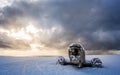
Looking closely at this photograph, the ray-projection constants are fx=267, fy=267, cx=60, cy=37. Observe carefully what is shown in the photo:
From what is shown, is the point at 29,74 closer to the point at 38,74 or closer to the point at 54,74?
the point at 38,74

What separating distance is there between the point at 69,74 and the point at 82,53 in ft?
83.5

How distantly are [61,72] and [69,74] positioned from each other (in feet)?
34.3

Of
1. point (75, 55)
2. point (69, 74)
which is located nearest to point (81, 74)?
point (69, 74)

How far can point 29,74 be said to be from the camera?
174 m

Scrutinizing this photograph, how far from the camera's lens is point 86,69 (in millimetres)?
197750

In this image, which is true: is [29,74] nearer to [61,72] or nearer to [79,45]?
[61,72]

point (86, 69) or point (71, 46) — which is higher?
point (71, 46)

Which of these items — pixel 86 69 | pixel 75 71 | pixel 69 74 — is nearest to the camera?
pixel 69 74

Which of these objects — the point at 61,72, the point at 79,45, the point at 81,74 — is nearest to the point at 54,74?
the point at 61,72

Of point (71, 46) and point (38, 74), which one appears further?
point (71, 46)

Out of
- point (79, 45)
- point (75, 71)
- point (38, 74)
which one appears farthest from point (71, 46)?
point (38, 74)

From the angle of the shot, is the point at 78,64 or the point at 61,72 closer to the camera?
the point at 61,72

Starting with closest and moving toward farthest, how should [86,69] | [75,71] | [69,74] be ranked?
1. [69,74]
2. [75,71]
3. [86,69]

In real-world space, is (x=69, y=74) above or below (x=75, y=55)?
below
